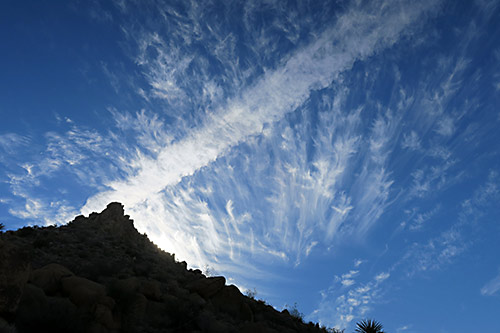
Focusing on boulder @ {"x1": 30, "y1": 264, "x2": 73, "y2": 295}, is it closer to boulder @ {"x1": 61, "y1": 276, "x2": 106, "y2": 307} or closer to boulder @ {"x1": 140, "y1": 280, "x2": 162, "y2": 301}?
boulder @ {"x1": 61, "y1": 276, "x2": 106, "y2": 307}

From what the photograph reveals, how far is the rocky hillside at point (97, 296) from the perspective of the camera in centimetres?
640

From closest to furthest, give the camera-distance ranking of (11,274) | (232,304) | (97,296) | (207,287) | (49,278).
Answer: (11,274) < (97,296) < (49,278) < (232,304) < (207,287)

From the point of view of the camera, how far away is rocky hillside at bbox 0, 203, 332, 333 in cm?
640

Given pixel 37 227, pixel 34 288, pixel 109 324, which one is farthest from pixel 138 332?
pixel 37 227

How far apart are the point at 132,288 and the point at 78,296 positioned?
2.25 m

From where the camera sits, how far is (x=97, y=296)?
8.76 metres

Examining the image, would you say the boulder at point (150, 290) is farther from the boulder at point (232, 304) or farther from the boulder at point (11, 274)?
the boulder at point (11, 274)

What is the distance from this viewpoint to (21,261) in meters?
6.23

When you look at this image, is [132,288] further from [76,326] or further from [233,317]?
[233,317]

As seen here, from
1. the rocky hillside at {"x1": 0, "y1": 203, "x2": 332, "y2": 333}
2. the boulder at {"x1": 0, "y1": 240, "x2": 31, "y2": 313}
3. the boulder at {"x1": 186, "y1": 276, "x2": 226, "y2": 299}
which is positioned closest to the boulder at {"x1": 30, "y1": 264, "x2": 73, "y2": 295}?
the rocky hillside at {"x1": 0, "y1": 203, "x2": 332, "y2": 333}

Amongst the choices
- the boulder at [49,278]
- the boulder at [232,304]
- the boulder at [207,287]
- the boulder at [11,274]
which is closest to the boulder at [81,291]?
the boulder at [49,278]

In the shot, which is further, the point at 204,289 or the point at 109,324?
the point at 204,289

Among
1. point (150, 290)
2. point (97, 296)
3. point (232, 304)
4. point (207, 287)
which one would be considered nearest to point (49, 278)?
point (97, 296)

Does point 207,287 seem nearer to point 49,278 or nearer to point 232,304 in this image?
point 232,304
